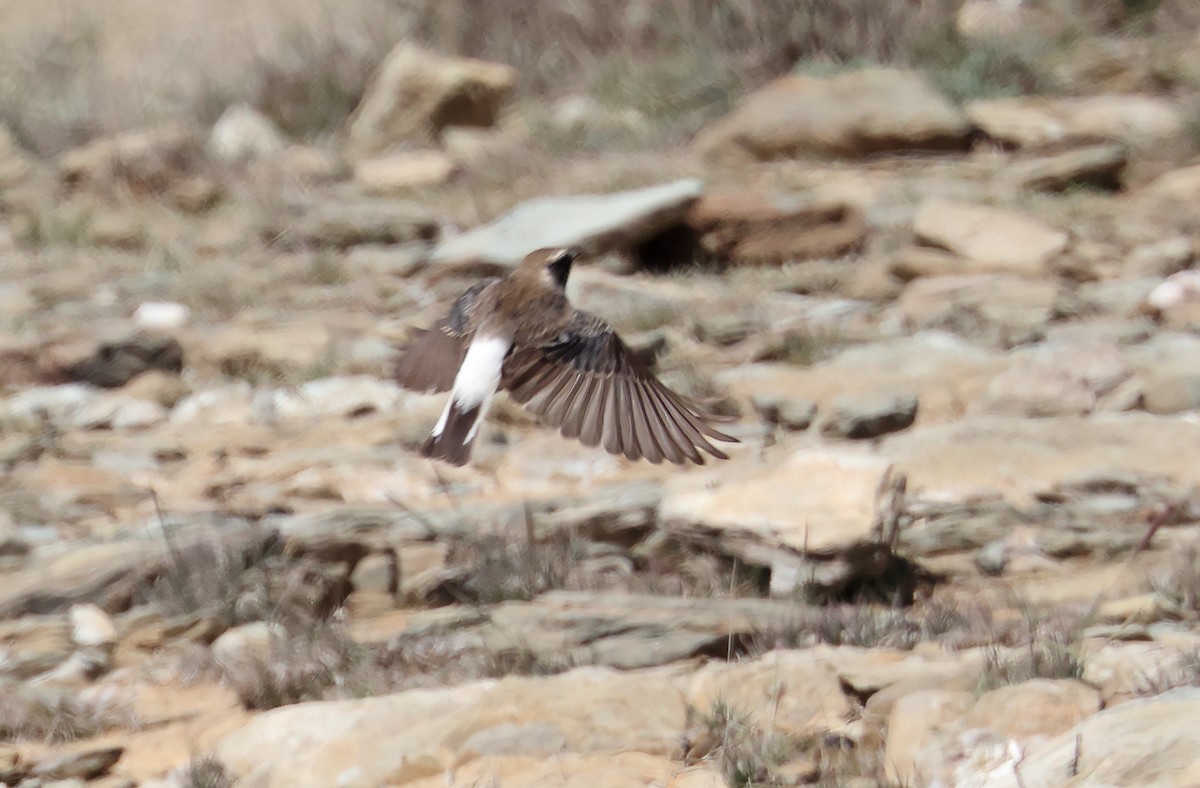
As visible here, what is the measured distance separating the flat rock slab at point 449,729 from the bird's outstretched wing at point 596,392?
1.21 m

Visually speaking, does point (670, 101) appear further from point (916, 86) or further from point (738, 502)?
point (738, 502)

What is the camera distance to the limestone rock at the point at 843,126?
10367 millimetres

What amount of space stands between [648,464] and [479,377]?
1.13m

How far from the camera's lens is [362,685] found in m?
4.05

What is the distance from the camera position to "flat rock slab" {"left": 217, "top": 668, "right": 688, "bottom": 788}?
351cm

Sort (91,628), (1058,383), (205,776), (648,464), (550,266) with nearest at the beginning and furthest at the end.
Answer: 1. (205,776)
2. (91,628)
3. (550,266)
4. (648,464)
5. (1058,383)

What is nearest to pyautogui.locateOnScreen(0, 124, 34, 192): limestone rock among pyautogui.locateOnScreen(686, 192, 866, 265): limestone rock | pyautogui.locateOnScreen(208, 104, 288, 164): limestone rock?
pyautogui.locateOnScreen(208, 104, 288, 164): limestone rock

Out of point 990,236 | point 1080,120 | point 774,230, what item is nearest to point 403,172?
point 774,230

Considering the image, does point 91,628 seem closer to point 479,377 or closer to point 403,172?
point 479,377

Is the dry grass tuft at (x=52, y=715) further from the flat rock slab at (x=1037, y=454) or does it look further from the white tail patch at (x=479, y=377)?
the flat rock slab at (x=1037, y=454)

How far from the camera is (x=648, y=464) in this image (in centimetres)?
596

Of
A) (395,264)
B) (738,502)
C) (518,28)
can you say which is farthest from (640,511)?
(518,28)

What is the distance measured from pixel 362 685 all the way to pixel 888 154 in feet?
23.9

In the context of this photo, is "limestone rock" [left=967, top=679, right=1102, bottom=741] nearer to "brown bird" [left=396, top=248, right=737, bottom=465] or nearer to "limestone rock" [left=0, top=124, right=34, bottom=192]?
"brown bird" [left=396, top=248, right=737, bottom=465]
